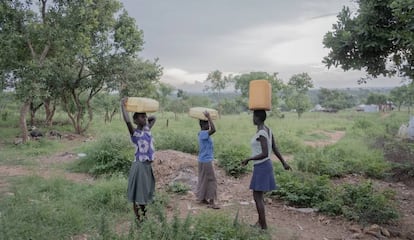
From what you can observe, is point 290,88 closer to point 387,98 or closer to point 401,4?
point 387,98

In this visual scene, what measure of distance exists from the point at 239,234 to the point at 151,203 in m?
1.22

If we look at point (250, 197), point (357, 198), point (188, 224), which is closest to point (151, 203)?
point (188, 224)

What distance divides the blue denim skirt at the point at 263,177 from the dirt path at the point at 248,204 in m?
0.59

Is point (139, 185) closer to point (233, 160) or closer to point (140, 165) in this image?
point (140, 165)

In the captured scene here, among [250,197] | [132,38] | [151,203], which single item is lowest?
[250,197]

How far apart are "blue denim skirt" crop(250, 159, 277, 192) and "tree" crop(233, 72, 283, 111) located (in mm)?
30653

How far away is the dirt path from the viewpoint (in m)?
4.83

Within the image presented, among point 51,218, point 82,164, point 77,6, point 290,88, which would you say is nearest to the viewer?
point 51,218

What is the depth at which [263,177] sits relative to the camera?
4.37 metres

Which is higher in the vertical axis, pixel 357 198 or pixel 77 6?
pixel 77 6

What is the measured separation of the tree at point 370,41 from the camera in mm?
4750

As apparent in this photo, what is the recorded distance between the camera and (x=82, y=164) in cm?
840

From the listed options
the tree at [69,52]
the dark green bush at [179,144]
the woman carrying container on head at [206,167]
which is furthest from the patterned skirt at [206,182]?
the tree at [69,52]

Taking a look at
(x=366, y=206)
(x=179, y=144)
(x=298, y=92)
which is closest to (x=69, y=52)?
(x=179, y=144)
